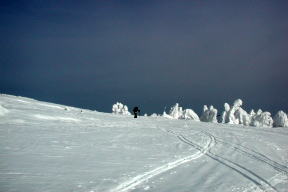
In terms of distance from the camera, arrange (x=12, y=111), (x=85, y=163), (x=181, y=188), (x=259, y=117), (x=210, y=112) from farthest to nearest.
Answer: (x=210, y=112) < (x=259, y=117) < (x=12, y=111) < (x=85, y=163) < (x=181, y=188)

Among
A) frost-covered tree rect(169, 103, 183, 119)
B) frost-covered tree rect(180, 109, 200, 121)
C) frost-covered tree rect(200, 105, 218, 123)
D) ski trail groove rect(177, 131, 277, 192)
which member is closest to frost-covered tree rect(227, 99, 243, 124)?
frost-covered tree rect(200, 105, 218, 123)

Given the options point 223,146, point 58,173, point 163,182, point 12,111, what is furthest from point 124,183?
point 12,111

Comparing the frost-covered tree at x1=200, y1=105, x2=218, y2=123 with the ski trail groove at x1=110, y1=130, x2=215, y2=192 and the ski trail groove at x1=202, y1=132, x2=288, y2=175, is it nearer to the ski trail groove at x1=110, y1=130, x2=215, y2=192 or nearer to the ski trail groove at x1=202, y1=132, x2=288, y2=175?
the ski trail groove at x1=202, y1=132, x2=288, y2=175

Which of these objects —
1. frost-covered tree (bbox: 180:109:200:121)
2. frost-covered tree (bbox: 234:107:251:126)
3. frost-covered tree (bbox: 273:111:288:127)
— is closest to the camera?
frost-covered tree (bbox: 273:111:288:127)

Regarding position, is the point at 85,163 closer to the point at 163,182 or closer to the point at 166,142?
the point at 163,182

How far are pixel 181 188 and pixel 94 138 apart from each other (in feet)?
40.8

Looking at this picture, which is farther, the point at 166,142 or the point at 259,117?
the point at 259,117

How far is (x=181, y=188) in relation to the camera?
1126 cm

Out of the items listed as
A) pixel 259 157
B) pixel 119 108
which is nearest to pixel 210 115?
pixel 119 108

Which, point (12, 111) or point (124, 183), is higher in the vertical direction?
point (12, 111)

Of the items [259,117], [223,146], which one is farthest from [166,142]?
[259,117]

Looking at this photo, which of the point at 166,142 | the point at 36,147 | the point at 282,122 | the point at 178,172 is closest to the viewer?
the point at 178,172

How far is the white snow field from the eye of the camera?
11.4 m

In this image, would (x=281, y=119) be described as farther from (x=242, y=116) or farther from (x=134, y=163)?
(x=134, y=163)
